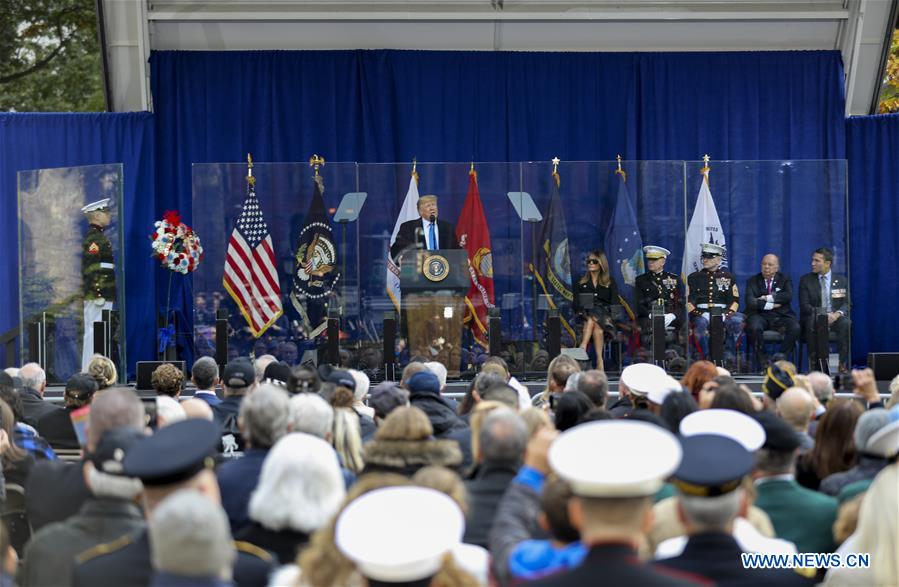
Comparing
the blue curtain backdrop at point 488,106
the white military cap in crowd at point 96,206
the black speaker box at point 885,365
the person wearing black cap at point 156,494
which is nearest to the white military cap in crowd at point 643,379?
the person wearing black cap at point 156,494

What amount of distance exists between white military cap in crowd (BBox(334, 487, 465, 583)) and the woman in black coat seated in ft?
27.0

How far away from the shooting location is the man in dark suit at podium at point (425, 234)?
1120 cm

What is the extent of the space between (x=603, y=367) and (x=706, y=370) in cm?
489

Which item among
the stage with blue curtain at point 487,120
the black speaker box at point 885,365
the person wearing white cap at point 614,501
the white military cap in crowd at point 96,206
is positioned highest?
the stage with blue curtain at point 487,120

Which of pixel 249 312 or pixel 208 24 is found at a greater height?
pixel 208 24

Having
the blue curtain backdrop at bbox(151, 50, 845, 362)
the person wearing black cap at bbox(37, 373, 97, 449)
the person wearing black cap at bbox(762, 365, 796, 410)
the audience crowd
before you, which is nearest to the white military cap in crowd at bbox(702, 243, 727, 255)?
the blue curtain backdrop at bbox(151, 50, 845, 362)

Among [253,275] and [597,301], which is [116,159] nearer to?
[253,275]

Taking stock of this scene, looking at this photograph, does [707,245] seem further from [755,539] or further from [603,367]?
[755,539]

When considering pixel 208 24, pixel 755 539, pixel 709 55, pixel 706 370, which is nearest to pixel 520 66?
pixel 709 55

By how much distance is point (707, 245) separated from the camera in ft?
37.5

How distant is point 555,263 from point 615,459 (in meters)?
8.85

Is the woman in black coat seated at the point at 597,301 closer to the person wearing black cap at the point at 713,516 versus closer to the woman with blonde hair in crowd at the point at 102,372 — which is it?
the woman with blonde hair in crowd at the point at 102,372

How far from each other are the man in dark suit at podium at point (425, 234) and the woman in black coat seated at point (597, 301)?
1262 mm

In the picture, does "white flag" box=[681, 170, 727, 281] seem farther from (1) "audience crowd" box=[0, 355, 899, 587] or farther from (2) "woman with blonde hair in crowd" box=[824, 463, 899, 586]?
(2) "woman with blonde hair in crowd" box=[824, 463, 899, 586]
